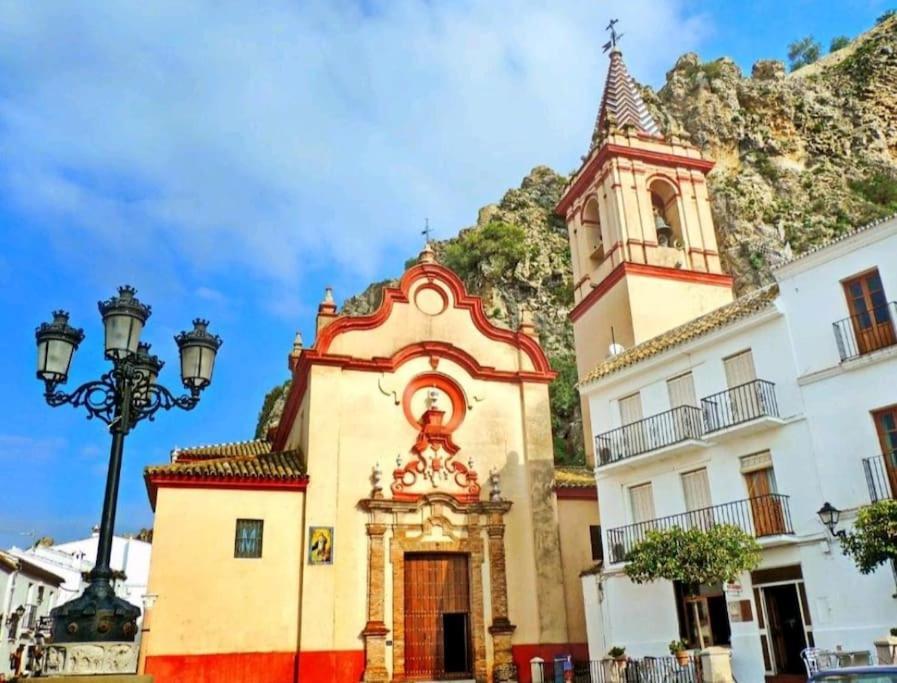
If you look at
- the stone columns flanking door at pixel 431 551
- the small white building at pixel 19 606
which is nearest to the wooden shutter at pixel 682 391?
the stone columns flanking door at pixel 431 551

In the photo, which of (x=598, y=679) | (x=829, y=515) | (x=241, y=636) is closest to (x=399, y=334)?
(x=241, y=636)

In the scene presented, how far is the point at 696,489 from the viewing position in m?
19.2

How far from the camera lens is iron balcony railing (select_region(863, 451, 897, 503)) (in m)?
15.0

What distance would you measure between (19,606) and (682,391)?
28806 mm

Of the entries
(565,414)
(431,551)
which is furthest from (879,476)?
(565,414)

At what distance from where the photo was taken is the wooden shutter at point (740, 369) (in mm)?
18531

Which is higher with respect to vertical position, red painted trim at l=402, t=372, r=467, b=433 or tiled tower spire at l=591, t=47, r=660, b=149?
tiled tower spire at l=591, t=47, r=660, b=149

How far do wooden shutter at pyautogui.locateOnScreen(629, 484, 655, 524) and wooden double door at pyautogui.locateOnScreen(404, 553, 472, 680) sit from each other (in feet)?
15.9

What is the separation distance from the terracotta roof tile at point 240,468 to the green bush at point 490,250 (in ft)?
125

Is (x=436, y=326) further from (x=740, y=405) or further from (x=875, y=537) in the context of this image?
(x=875, y=537)

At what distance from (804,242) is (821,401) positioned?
36.4 metres

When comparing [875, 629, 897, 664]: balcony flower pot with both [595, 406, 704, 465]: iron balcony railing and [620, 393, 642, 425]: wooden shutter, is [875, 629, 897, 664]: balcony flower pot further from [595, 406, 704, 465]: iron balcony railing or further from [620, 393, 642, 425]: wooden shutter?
→ [620, 393, 642, 425]: wooden shutter

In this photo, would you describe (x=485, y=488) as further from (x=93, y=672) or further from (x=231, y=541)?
(x=93, y=672)

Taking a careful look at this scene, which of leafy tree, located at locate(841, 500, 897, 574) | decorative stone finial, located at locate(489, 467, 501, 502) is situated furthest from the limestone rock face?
leafy tree, located at locate(841, 500, 897, 574)
